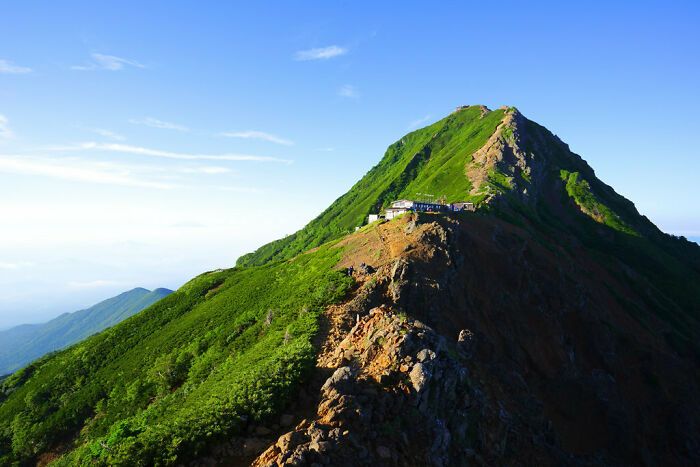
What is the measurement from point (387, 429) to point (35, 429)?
44.8m

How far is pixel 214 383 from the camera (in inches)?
1319

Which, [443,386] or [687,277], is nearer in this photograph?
[443,386]

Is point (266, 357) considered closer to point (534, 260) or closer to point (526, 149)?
point (534, 260)

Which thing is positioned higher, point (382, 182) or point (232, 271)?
point (382, 182)

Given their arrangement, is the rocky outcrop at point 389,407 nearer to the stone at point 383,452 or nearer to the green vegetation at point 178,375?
the stone at point 383,452

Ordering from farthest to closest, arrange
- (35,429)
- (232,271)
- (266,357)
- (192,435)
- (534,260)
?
1. (232,271)
2. (534,260)
3. (35,429)
4. (266,357)
5. (192,435)

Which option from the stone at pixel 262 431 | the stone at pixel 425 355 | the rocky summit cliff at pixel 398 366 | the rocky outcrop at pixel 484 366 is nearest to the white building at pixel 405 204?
A: the rocky outcrop at pixel 484 366

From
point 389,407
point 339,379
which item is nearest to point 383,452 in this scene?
point 389,407

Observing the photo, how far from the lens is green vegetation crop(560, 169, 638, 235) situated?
12661cm

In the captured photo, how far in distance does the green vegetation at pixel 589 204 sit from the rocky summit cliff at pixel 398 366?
2883 cm

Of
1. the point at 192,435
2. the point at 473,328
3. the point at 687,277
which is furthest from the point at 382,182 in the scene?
the point at 192,435

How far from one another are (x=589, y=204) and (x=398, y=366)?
425 feet

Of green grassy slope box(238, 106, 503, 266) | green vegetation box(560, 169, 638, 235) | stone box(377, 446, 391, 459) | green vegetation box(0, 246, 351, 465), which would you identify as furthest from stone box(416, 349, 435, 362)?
green vegetation box(560, 169, 638, 235)

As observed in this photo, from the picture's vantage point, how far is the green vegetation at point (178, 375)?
22328 mm
